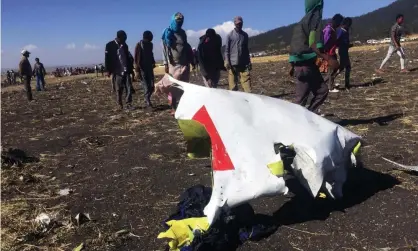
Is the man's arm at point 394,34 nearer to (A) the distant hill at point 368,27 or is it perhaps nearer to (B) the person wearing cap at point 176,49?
(B) the person wearing cap at point 176,49

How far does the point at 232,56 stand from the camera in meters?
8.46

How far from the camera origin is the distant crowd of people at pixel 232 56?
535cm

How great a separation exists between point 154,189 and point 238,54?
447 cm

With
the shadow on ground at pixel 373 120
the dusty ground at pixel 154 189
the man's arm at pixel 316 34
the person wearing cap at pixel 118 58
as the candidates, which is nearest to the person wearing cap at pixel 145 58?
the person wearing cap at pixel 118 58

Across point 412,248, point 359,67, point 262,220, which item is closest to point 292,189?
point 262,220

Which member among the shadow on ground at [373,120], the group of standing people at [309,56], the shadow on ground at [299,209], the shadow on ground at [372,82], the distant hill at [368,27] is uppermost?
the distant hill at [368,27]

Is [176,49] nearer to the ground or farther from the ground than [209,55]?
farther from the ground

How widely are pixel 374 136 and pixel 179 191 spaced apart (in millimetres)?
3164

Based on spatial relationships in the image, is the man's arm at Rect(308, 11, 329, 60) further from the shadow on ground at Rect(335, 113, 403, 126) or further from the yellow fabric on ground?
the yellow fabric on ground

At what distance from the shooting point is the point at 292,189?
4.20 meters

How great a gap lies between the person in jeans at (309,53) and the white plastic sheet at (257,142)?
1887mm

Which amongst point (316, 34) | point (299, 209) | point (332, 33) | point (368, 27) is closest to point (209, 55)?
point (332, 33)

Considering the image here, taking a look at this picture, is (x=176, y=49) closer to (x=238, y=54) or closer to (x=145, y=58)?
(x=238, y=54)

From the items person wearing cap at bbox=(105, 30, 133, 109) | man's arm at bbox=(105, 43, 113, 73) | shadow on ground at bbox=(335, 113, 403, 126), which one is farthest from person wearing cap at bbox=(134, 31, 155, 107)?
shadow on ground at bbox=(335, 113, 403, 126)
